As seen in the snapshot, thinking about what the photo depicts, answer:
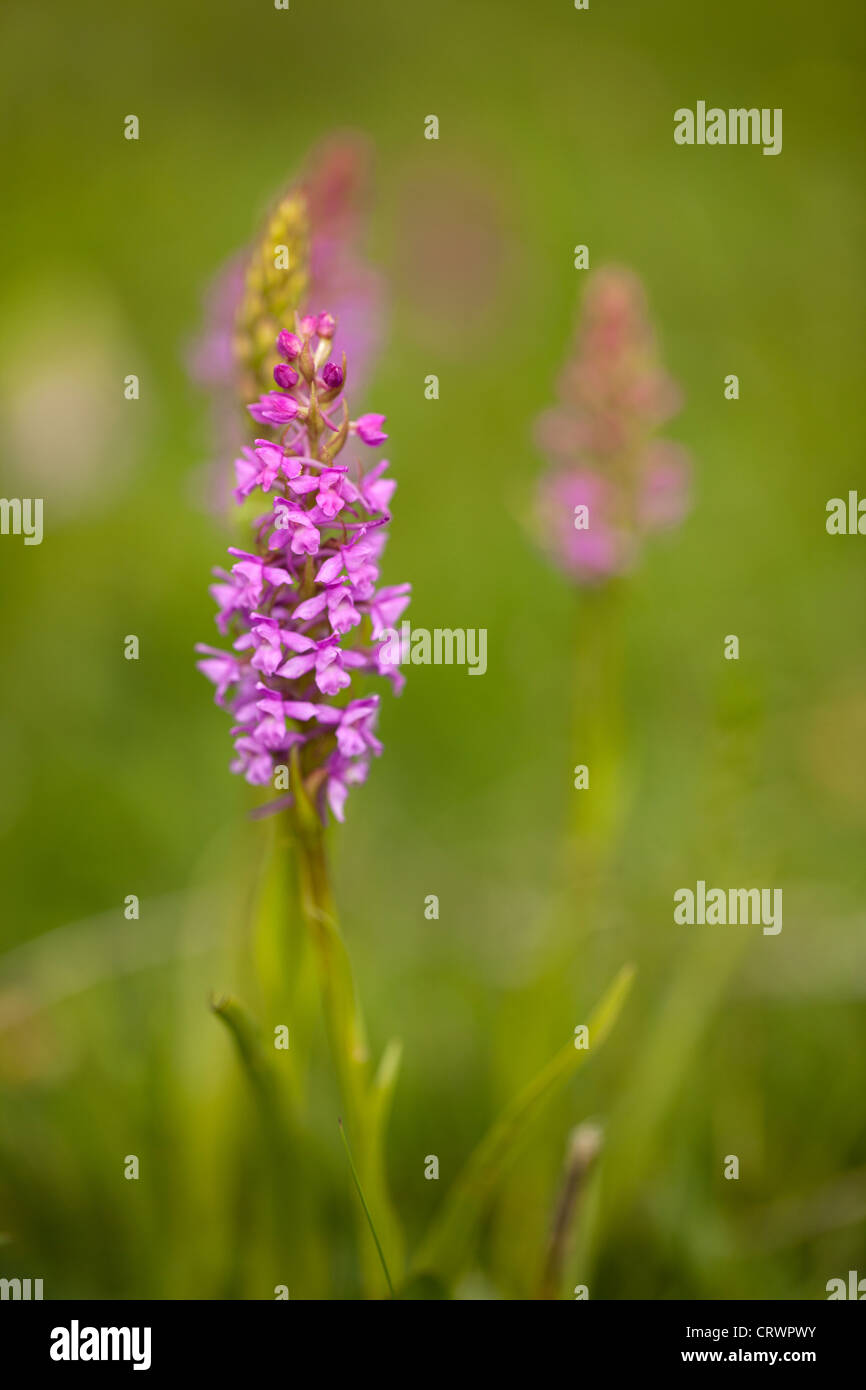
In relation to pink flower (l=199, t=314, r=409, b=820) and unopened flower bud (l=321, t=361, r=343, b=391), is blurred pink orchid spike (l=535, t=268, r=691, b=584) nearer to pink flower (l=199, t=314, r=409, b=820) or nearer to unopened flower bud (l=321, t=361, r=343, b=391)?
pink flower (l=199, t=314, r=409, b=820)

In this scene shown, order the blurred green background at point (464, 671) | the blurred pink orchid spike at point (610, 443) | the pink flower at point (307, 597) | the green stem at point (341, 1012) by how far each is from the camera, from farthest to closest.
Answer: the blurred pink orchid spike at point (610, 443) < the blurred green background at point (464, 671) < the green stem at point (341, 1012) < the pink flower at point (307, 597)

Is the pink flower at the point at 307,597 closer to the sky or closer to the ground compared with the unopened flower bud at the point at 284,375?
closer to the ground

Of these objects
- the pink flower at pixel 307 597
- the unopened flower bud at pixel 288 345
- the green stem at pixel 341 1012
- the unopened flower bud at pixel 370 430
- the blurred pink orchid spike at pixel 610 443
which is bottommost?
the green stem at pixel 341 1012

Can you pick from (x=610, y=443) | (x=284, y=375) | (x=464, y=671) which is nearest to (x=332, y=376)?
(x=284, y=375)

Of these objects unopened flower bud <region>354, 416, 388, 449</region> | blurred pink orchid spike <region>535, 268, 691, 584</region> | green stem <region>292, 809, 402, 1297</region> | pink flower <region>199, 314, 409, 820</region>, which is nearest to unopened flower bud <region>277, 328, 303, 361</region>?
pink flower <region>199, 314, 409, 820</region>

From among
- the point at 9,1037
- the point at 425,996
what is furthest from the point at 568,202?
the point at 9,1037

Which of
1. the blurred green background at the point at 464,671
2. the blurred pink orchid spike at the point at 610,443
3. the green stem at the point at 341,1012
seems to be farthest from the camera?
the blurred pink orchid spike at the point at 610,443

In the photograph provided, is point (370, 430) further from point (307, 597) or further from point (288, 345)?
point (307, 597)

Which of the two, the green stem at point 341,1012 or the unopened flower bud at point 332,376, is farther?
the green stem at point 341,1012

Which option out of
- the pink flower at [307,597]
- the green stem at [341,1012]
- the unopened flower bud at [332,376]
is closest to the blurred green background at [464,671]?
the green stem at [341,1012]

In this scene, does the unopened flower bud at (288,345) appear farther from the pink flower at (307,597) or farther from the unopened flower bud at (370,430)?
the unopened flower bud at (370,430)
